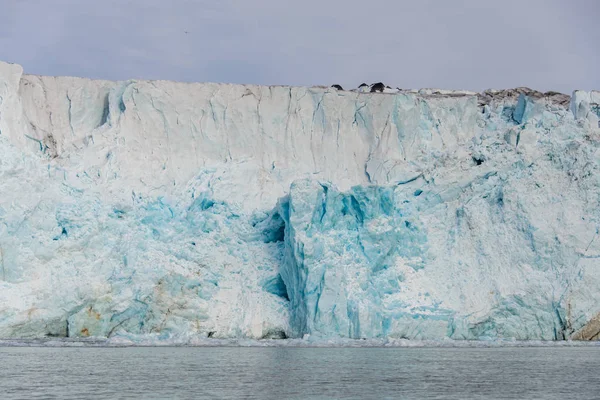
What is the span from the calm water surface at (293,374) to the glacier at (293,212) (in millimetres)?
1039

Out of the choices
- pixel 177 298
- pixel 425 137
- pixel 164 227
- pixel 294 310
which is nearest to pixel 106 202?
pixel 164 227

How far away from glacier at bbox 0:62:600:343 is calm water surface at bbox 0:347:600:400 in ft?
3.41

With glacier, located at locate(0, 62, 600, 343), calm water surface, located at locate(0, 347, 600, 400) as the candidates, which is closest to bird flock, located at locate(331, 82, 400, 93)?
glacier, located at locate(0, 62, 600, 343)

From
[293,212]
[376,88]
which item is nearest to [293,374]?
[293,212]

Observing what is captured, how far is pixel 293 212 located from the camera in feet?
76.2

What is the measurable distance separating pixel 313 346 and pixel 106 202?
6.32m

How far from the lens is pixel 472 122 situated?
2705 cm

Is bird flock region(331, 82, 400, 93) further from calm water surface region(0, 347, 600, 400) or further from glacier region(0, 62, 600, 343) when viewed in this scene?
calm water surface region(0, 347, 600, 400)

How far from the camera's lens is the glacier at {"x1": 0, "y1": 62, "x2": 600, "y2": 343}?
22172 mm

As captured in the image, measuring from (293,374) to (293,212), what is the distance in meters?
8.00

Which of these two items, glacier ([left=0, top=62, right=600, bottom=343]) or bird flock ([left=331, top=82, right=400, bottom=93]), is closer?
glacier ([left=0, top=62, right=600, bottom=343])

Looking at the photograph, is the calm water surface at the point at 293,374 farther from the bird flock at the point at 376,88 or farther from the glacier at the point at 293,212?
the bird flock at the point at 376,88

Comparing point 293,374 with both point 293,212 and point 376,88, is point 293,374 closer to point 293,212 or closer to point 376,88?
point 293,212

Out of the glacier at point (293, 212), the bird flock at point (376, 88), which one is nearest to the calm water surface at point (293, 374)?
the glacier at point (293, 212)
